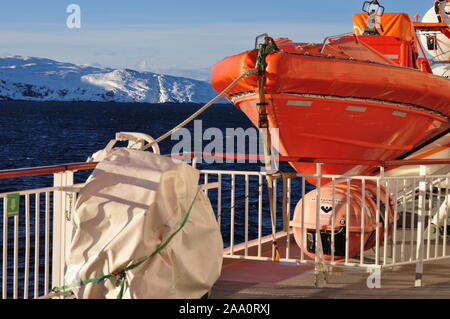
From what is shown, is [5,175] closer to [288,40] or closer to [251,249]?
[251,249]

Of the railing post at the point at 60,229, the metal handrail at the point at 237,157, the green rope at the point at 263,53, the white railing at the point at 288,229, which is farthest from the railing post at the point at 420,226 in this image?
the railing post at the point at 60,229

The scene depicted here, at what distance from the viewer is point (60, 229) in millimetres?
4473

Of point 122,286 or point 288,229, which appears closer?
point 122,286

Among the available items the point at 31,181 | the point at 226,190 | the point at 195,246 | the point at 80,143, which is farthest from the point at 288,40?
the point at 80,143

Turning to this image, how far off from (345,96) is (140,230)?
3.45 m

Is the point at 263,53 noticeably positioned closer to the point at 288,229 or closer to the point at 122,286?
the point at 288,229

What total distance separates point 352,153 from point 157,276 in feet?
12.8

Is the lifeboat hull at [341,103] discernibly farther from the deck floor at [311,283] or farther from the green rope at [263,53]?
the deck floor at [311,283]

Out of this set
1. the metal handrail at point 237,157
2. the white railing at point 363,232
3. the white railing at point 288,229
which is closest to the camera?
the metal handrail at point 237,157

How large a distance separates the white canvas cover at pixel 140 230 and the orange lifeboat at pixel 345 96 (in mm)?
2230

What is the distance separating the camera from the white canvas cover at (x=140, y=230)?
3.57 meters

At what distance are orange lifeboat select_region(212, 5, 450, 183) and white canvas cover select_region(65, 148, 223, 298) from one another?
2.23m

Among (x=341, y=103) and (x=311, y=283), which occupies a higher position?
(x=341, y=103)

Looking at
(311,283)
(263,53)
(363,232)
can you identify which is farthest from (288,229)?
(263,53)
